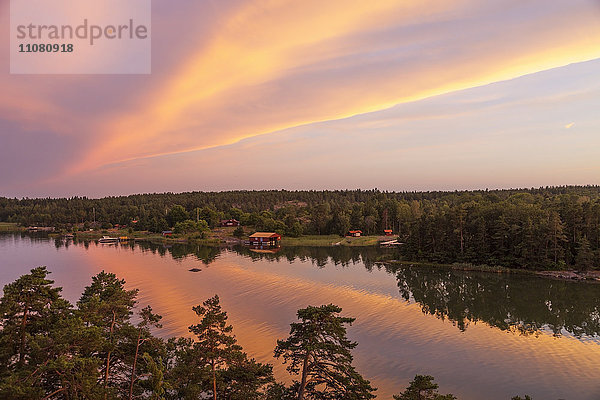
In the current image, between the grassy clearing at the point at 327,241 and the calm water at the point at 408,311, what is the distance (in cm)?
2053

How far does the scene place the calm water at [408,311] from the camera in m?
22.2

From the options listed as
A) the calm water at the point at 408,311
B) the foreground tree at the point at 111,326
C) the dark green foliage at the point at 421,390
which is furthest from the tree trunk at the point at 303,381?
the calm water at the point at 408,311

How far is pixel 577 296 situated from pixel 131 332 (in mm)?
44322

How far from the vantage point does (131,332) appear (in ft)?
45.6

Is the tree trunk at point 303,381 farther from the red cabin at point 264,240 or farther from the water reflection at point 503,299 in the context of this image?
the red cabin at point 264,240

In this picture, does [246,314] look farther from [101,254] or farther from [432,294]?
[101,254]

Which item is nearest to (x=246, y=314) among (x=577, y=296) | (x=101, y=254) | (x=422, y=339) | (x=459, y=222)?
(x=422, y=339)

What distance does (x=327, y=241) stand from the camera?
90.3 meters

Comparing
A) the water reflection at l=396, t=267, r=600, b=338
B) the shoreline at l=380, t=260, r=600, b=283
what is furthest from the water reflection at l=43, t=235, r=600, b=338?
the shoreline at l=380, t=260, r=600, b=283

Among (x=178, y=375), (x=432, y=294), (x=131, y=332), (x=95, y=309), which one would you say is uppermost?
(x=95, y=309)

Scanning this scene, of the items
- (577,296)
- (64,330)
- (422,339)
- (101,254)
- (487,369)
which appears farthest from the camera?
(101,254)

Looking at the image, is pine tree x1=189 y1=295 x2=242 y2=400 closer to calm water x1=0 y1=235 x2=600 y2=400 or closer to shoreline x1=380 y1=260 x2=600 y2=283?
calm water x1=0 y1=235 x2=600 y2=400

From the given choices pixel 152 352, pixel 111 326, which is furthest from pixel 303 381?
pixel 111 326

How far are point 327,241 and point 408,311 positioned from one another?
5537 centimetres
